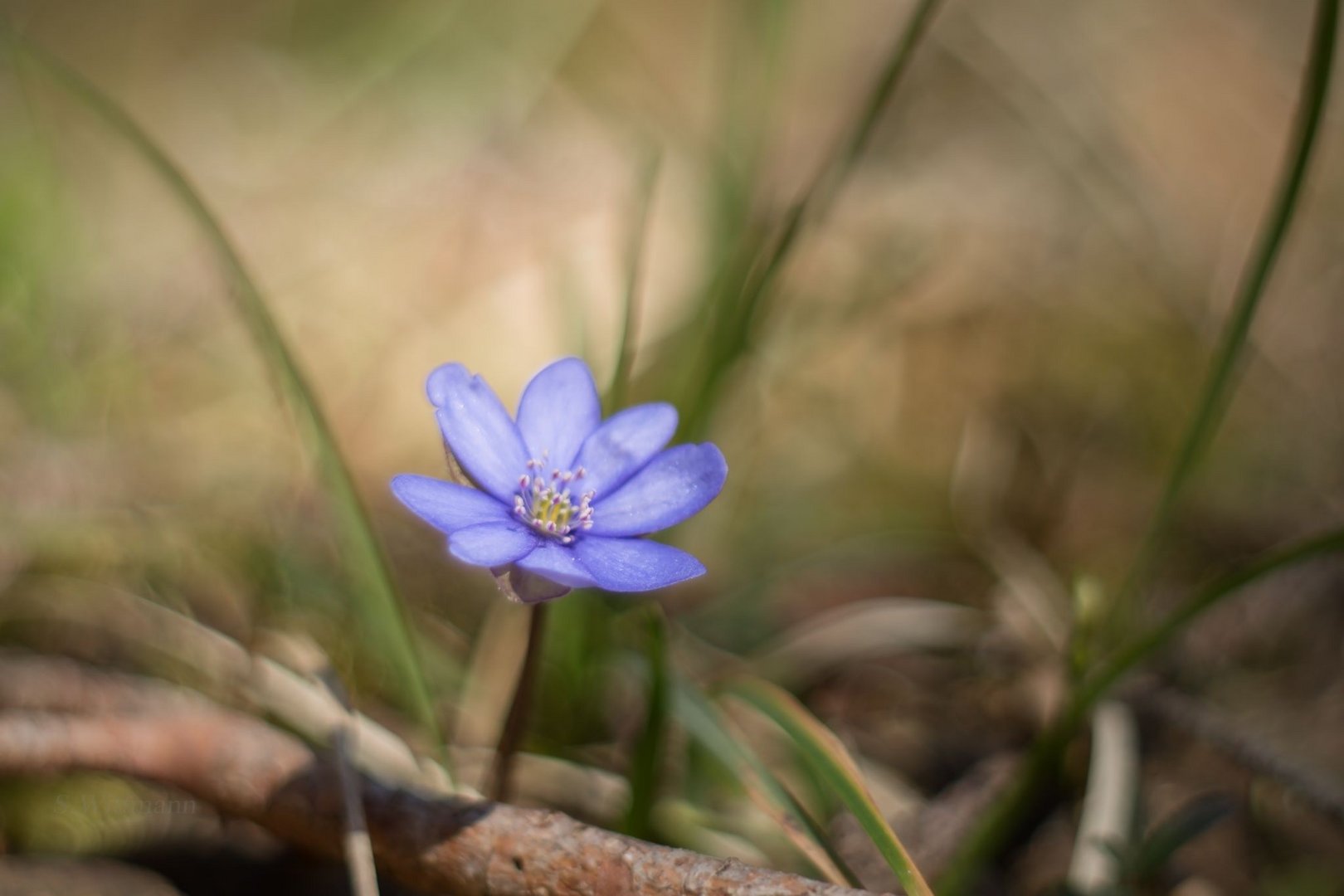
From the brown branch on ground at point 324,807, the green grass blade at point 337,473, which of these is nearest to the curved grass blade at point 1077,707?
the brown branch on ground at point 324,807

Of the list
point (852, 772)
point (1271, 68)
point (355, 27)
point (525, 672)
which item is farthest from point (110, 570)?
point (1271, 68)

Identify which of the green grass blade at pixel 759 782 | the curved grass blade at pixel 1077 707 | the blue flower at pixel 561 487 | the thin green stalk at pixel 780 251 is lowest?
the curved grass blade at pixel 1077 707

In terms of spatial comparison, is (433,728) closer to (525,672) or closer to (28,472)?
(525,672)

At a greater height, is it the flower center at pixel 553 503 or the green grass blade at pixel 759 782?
the flower center at pixel 553 503

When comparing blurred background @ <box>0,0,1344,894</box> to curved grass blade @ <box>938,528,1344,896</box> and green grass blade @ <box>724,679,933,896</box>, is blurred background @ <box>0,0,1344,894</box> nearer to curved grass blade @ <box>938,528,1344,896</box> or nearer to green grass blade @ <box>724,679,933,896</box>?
curved grass blade @ <box>938,528,1344,896</box>

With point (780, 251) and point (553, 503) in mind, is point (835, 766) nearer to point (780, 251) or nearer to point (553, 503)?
point (553, 503)

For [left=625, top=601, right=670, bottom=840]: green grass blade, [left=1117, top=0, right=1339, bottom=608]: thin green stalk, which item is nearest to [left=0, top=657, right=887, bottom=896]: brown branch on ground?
[left=625, top=601, right=670, bottom=840]: green grass blade

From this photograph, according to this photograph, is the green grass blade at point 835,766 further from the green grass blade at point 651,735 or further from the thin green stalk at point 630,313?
the thin green stalk at point 630,313
